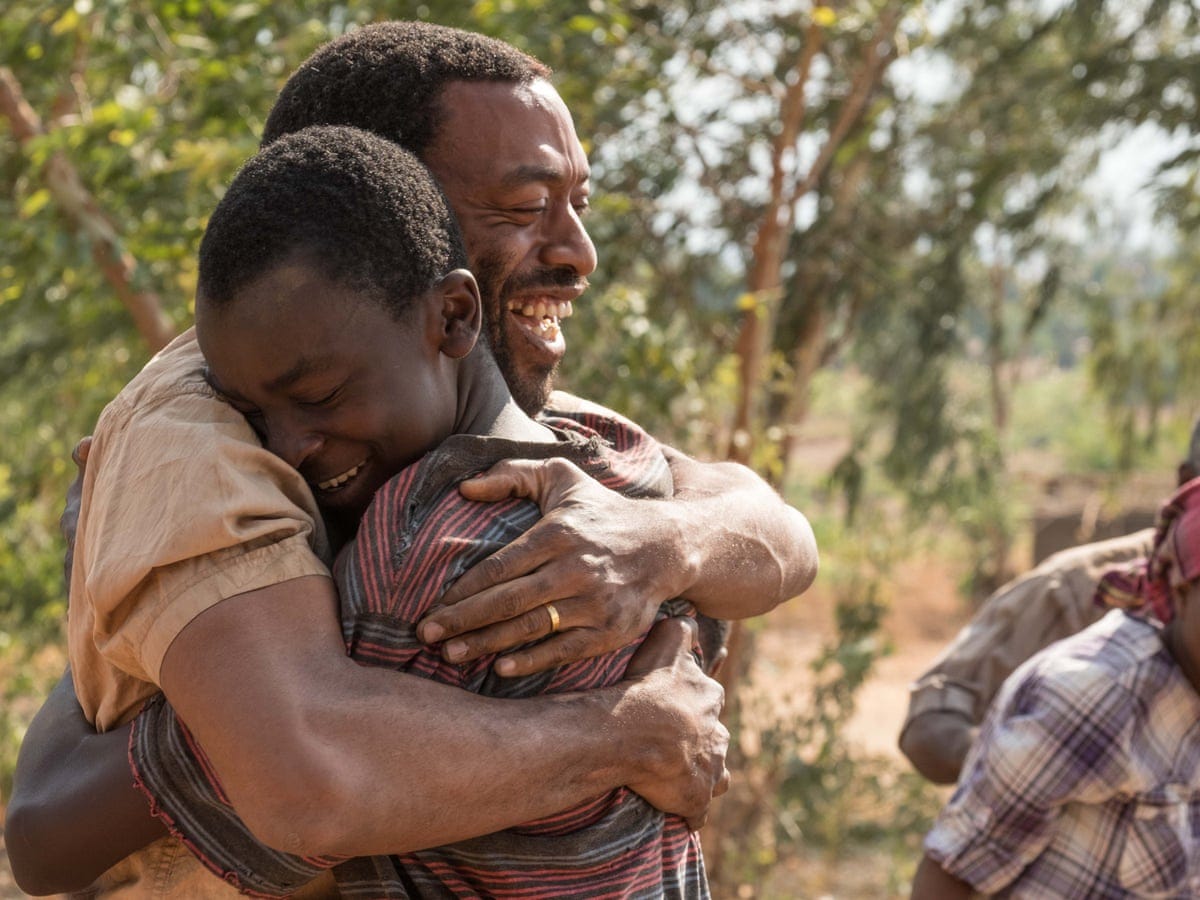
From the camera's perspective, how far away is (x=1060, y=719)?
2570mm

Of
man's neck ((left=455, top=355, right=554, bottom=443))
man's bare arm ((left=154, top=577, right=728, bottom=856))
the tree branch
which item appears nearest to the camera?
man's bare arm ((left=154, top=577, right=728, bottom=856))

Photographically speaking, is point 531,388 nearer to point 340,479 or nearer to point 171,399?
point 340,479

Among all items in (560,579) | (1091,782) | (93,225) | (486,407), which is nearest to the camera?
(560,579)

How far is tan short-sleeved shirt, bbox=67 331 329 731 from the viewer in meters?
1.37

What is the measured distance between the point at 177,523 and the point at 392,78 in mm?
754

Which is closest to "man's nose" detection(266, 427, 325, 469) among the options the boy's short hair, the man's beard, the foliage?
the boy's short hair

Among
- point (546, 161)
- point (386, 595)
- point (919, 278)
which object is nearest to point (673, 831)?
point (386, 595)

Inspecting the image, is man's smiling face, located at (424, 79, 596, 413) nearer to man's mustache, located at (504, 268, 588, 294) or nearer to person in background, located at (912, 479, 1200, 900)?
man's mustache, located at (504, 268, 588, 294)

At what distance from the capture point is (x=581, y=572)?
149 centimetres

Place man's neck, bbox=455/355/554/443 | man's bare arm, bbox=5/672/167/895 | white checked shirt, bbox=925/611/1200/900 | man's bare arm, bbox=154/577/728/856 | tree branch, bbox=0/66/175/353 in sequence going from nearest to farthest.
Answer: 1. man's bare arm, bbox=154/577/728/856
2. man's bare arm, bbox=5/672/167/895
3. man's neck, bbox=455/355/554/443
4. white checked shirt, bbox=925/611/1200/900
5. tree branch, bbox=0/66/175/353

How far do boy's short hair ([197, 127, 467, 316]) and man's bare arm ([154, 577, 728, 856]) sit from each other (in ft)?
1.12

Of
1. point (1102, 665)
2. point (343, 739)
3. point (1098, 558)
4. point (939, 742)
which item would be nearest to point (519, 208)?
point (343, 739)

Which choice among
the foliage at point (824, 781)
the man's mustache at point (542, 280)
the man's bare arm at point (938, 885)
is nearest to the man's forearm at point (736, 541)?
the man's mustache at point (542, 280)

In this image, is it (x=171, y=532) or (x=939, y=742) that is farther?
(x=939, y=742)
